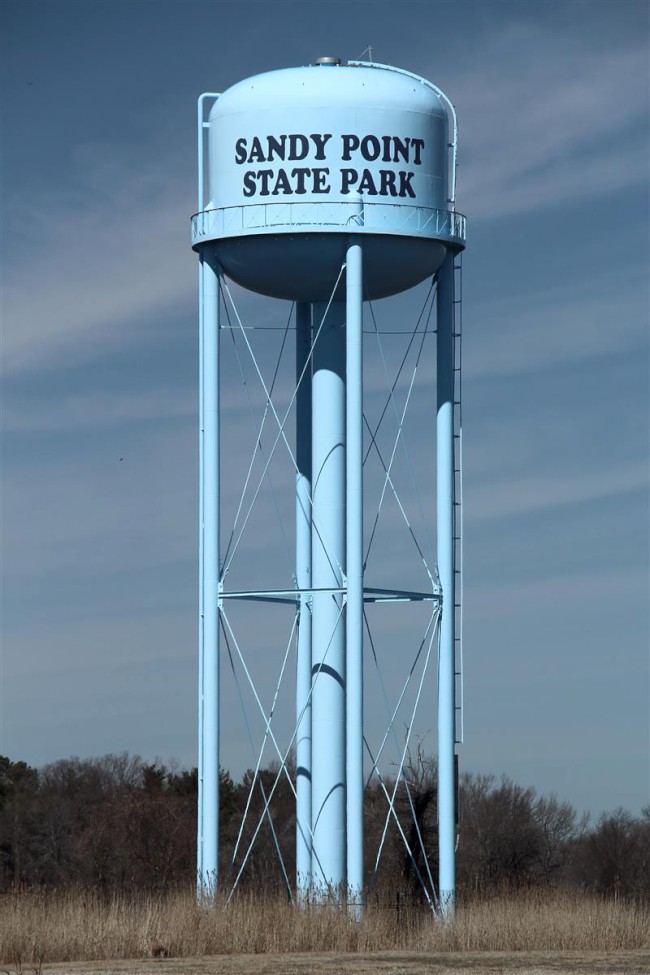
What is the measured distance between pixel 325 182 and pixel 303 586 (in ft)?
22.9

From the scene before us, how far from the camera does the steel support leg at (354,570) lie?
34.2 metres

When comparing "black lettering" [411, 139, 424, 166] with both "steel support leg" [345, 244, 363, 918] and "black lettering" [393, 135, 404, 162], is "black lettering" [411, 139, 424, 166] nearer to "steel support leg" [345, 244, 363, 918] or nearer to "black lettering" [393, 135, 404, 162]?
"black lettering" [393, 135, 404, 162]

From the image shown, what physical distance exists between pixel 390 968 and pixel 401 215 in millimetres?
13443

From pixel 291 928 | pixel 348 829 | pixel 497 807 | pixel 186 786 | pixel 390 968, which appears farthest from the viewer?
pixel 186 786

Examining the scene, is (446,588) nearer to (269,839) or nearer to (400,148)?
(400,148)

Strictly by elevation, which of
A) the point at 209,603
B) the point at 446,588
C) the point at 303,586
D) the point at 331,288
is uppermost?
the point at 331,288

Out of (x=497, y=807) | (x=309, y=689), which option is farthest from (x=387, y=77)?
(x=497, y=807)

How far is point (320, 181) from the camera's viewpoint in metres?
35.4

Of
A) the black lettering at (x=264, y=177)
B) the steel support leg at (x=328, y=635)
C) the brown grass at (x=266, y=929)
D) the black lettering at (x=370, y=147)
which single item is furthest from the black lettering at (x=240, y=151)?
the brown grass at (x=266, y=929)

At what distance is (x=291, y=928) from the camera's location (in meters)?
31.9

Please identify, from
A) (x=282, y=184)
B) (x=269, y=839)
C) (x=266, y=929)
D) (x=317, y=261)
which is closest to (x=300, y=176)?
(x=282, y=184)

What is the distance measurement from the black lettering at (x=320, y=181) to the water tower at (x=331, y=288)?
0.08ft

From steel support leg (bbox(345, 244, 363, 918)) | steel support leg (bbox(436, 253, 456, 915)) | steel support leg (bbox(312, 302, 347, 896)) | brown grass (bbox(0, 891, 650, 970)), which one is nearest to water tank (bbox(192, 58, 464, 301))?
steel support leg (bbox(345, 244, 363, 918))

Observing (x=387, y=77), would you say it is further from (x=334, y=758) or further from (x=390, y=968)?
(x=390, y=968)
